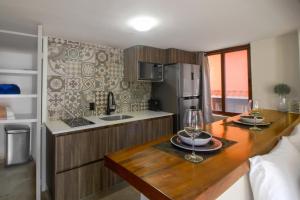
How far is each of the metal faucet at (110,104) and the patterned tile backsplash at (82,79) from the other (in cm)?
7

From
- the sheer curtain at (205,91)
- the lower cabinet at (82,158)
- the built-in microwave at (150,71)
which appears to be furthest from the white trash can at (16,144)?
the sheer curtain at (205,91)

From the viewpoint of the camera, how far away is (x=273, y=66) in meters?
2.71

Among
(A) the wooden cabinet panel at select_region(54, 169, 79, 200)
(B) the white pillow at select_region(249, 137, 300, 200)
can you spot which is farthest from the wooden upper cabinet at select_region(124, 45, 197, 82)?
(B) the white pillow at select_region(249, 137, 300, 200)

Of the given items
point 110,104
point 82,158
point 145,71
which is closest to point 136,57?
point 145,71

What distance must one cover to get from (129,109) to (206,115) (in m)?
1.59

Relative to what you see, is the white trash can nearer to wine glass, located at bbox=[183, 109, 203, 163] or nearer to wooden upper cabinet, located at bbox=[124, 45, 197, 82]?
wooden upper cabinet, located at bbox=[124, 45, 197, 82]

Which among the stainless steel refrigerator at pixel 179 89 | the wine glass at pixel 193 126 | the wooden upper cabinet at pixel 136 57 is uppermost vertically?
the wooden upper cabinet at pixel 136 57

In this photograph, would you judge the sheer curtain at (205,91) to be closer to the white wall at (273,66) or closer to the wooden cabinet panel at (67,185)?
the white wall at (273,66)

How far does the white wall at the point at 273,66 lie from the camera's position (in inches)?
98.3

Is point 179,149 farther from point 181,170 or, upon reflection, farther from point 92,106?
point 92,106

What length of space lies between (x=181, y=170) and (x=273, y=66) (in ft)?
9.17

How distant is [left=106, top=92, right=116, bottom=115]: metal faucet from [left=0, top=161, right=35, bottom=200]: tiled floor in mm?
1394

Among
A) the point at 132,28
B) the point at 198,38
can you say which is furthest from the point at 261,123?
the point at 132,28

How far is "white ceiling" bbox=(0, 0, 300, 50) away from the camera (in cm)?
155
